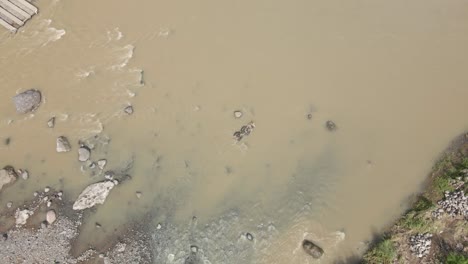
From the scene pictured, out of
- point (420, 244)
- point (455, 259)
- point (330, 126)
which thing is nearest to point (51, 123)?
point (330, 126)

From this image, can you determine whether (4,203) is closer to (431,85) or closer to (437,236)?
(437,236)

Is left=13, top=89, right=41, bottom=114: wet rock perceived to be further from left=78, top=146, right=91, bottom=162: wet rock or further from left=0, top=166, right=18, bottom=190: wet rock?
left=78, top=146, right=91, bottom=162: wet rock

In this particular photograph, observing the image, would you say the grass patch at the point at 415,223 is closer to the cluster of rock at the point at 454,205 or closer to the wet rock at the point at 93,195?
the cluster of rock at the point at 454,205

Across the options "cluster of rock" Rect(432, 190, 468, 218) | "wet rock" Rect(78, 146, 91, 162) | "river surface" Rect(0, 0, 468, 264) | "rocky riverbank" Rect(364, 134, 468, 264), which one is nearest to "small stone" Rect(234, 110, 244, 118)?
"river surface" Rect(0, 0, 468, 264)

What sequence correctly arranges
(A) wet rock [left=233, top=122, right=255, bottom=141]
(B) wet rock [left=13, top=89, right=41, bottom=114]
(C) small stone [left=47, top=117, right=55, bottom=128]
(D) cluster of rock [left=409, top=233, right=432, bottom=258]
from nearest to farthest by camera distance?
(D) cluster of rock [left=409, top=233, right=432, bottom=258], (A) wet rock [left=233, top=122, right=255, bottom=141], (C) small stone [left=47, top=117, right=55, bottom=128], (B) wet rock [left=13, top=89, right=41, bottom=114]

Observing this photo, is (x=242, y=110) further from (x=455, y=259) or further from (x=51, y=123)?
(x=455, y=259)

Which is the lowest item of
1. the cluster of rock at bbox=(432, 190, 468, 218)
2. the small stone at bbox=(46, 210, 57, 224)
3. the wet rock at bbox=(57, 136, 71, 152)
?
the small stone at bbox=(46, 210, 57, 224)
